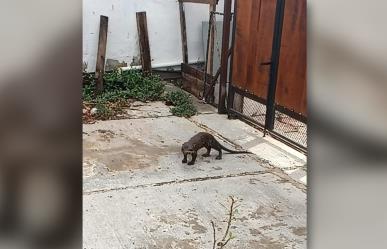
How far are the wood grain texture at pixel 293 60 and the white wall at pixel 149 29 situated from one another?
2949 millimetres

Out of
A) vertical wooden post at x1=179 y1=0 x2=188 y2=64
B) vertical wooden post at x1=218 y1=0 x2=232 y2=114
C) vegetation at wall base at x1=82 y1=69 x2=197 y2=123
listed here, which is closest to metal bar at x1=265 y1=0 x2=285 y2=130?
vertical wooden post at x1=218 y1=0 x2=232 y2=114

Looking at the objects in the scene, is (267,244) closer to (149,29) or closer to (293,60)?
(293,60)

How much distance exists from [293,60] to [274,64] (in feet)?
1.01

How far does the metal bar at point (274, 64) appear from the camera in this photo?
16.3ft

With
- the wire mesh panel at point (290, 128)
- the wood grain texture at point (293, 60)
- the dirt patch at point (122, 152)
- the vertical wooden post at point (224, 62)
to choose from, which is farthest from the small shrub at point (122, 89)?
the wood grain texture at point (293, 60)

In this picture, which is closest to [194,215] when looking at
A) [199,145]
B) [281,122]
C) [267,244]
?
[267,244]

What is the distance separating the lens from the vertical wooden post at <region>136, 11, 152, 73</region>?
7438 millimetres

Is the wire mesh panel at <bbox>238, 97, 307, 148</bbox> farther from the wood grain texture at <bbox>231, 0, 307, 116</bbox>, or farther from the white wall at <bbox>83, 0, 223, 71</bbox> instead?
the white wall at <bbox>83, 0, 223, 71</bbox>

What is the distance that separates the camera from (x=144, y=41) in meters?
7.51

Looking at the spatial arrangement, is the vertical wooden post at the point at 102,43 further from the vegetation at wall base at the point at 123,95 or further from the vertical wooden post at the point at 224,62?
the vertical wooden post at the point at 224,62

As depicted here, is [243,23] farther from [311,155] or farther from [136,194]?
[311,155]

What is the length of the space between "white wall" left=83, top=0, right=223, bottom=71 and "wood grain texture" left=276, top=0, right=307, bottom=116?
9.67 ft

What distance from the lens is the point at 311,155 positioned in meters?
0.69

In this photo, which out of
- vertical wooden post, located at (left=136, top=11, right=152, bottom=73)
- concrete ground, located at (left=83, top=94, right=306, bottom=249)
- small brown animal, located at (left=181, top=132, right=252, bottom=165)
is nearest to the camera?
concrete ground, located at (left=83, top=94, right=306, bottom=249)
